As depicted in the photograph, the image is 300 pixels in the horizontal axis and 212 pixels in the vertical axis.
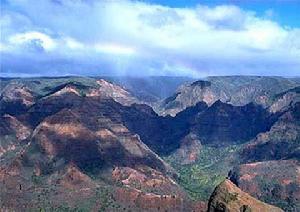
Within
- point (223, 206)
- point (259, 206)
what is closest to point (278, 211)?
point (259, 206)

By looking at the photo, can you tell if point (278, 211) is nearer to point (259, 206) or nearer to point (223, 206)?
point (259, 206)

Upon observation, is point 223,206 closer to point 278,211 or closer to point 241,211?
point 241,211

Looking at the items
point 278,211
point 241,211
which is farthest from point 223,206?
point 278,211
